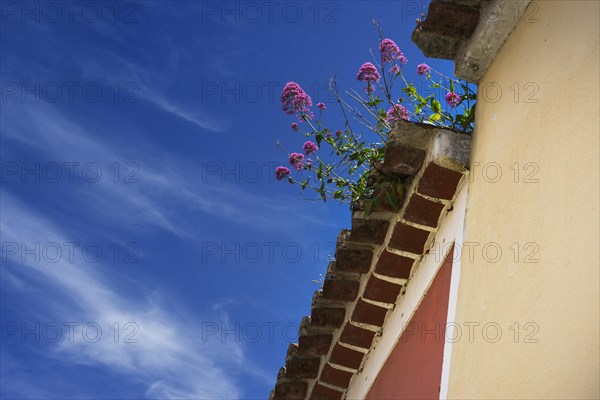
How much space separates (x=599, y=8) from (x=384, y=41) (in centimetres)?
236

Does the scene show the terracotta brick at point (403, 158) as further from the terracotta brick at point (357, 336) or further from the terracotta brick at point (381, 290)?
the terracotta brick at point (357, 336)

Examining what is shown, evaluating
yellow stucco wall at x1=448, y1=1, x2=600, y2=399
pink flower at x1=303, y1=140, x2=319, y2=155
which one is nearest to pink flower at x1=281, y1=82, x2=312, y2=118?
pink flower at x1=303, y1=140, x2=319, y2=155

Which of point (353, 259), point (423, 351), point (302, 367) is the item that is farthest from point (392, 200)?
point (302, 367)

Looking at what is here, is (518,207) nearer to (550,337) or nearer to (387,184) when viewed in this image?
(550,337)

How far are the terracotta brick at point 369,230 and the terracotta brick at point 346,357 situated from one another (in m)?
0.83

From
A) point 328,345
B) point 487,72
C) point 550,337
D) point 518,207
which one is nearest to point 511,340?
point 550,337

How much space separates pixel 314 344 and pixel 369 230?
40.8 inches

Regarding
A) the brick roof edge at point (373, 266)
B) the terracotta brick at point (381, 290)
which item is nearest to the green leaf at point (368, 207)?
the brick roof edge at point (373, 266)

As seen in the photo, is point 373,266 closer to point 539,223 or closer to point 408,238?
point 408,238

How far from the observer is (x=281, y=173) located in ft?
17.3

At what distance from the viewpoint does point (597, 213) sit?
2268mm

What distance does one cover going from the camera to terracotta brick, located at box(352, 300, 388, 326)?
168 inches

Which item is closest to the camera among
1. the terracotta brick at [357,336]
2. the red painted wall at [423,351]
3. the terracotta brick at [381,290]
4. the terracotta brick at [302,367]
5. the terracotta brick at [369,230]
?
the red painted wall at [423,351]

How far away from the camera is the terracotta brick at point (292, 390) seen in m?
5.14
